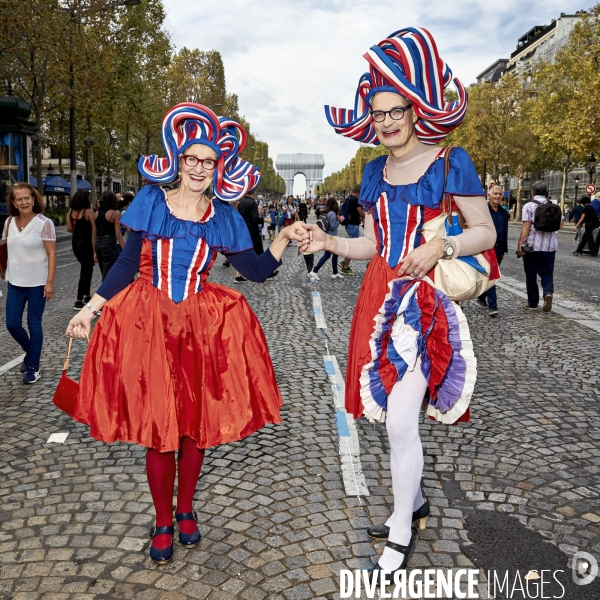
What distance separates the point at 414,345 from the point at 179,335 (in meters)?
Result: 1.00

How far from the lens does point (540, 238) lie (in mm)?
9047

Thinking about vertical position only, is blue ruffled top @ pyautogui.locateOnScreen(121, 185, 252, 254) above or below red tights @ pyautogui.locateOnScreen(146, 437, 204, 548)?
above

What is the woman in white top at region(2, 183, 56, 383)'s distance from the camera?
218 inches

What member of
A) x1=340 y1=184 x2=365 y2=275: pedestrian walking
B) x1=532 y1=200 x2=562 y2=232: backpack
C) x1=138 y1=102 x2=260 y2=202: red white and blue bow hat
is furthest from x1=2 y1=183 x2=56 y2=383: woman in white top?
x1=340 y1=184 x2=365 y2=275: pedestrian walking

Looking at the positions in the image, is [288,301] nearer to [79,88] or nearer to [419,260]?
[419,260]

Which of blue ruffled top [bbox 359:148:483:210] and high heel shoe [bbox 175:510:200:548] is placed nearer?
blue ruffled top [bbox 359:148:483:210]

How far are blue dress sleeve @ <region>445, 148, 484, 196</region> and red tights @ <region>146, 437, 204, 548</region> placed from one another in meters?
1.60

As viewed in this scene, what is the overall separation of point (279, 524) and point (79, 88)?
2592 cm

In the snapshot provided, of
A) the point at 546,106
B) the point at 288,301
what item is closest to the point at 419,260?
the point at 288,301

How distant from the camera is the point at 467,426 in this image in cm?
451

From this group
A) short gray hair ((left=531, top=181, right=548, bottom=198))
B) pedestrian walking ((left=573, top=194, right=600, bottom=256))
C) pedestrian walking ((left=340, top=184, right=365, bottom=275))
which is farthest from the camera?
pedestrian walking ((left=573, top=194, right=600, bottom=256))

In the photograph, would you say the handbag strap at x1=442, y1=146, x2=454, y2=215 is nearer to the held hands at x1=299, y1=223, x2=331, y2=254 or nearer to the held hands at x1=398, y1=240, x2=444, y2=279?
the held hands at x1=398, y1=240, x2=444, y2=279

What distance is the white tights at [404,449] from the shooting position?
2.61 metres

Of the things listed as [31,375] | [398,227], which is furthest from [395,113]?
[31,375]
